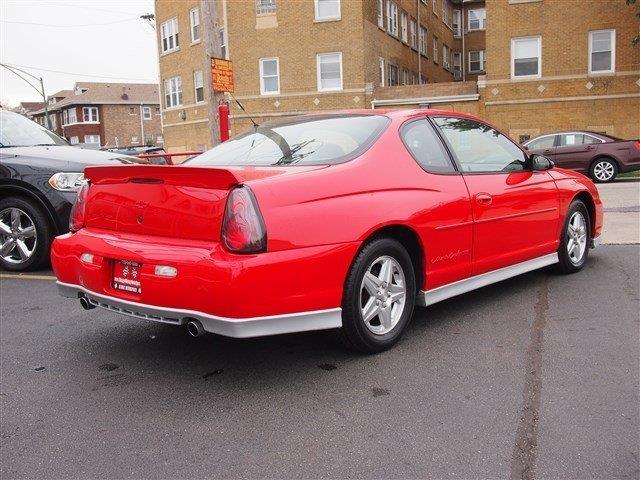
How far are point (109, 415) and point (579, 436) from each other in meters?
2.22

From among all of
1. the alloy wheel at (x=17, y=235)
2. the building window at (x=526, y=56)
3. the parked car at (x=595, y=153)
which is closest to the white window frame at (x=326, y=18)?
the building window at (x=526, y=56)

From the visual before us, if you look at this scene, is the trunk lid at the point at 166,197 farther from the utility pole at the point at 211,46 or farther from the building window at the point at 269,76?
the building window at the point at 269,76

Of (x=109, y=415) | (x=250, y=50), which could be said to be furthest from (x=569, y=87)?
(x=109, y=415)

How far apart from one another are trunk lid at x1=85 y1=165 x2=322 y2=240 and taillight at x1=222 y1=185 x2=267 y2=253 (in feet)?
0.17

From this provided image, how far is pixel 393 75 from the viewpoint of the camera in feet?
107

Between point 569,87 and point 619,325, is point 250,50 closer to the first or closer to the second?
point 569,87

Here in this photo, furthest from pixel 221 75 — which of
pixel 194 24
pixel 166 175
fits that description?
pixel 194 24

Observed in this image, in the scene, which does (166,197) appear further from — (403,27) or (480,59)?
(480,59)

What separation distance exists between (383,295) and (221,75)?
8.10 meters

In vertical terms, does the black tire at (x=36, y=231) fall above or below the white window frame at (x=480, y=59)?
below

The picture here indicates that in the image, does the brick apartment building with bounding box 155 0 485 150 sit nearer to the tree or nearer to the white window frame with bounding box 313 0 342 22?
the white window frame with bounding box 313 0 342 22

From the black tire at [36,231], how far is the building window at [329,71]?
919 inches

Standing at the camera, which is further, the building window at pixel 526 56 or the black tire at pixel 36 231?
the building window at pixel 526 56

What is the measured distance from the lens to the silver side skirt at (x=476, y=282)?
419 centimetres
